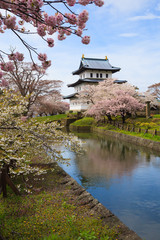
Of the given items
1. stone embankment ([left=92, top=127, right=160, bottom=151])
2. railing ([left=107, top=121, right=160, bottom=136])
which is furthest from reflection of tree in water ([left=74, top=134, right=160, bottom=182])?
railing ([left=107, top=121, right=160, bottom=136])

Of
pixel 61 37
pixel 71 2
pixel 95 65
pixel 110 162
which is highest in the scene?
pixel 95 65

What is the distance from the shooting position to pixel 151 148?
733 inches

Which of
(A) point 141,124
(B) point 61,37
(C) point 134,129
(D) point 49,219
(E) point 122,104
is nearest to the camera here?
(D) point 49,219

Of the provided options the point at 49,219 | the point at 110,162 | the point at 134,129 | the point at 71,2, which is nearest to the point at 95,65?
the point at 134,129

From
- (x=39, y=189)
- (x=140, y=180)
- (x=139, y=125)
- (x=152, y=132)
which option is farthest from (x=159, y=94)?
(x=39, y=189)

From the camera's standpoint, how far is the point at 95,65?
56.2 metres

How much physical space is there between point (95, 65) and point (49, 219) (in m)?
53.7

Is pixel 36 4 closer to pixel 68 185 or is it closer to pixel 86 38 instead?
pixel 86 38

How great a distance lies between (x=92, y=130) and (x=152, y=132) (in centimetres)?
1797

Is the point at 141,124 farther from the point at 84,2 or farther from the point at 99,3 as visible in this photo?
the point at 84,2

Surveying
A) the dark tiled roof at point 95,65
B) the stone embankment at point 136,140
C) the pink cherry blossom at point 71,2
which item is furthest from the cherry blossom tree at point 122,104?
the pink cherry blossom at point 71,2

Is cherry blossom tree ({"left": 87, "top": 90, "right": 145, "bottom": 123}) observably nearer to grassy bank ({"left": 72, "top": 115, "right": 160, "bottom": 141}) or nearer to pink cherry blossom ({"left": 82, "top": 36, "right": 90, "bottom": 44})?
grassy bank ({"left": 72, "top": 115, "right": 160, "bottom": 141})

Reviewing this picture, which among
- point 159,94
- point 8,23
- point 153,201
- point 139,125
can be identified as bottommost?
point 153,201

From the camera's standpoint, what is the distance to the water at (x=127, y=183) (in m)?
6.84
